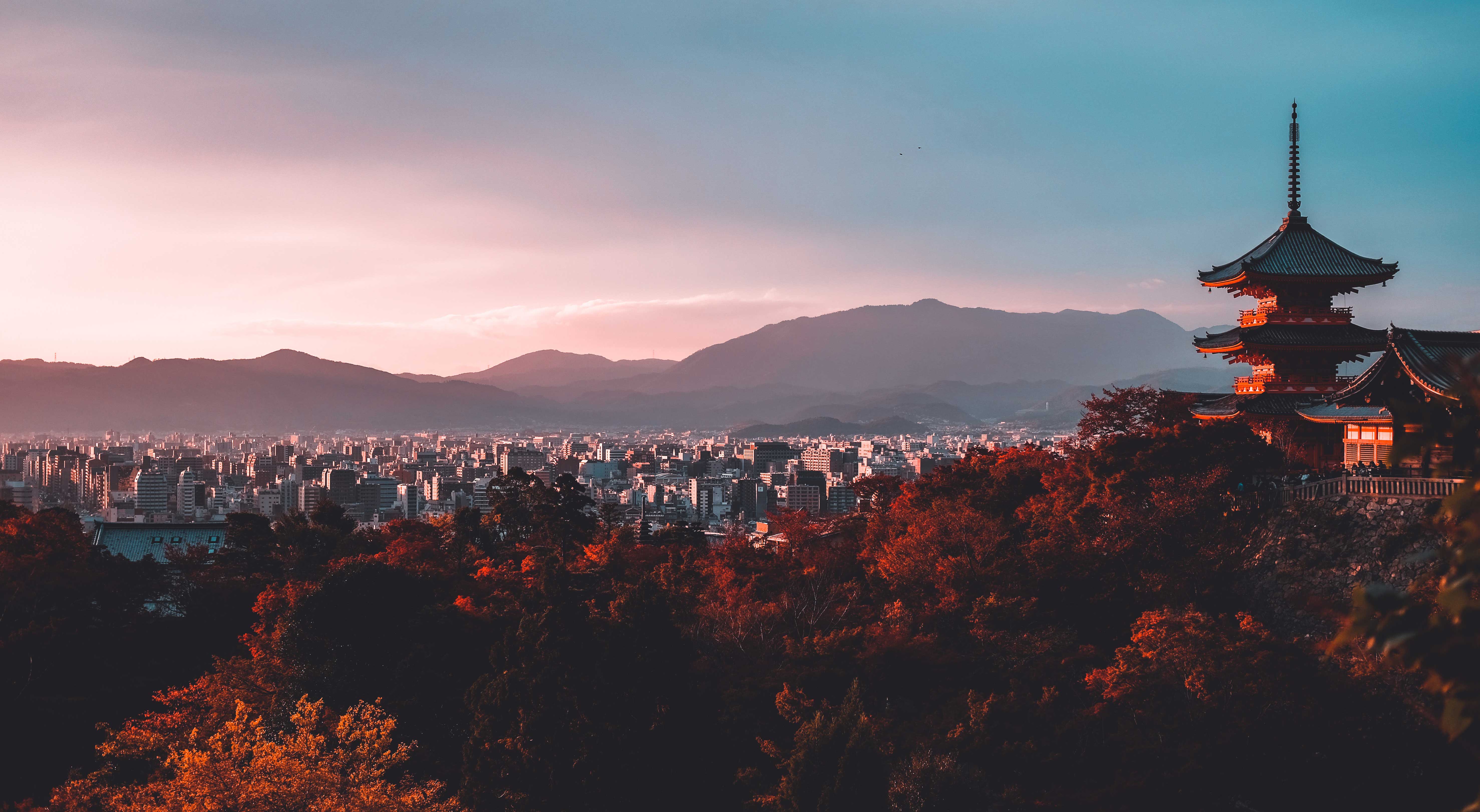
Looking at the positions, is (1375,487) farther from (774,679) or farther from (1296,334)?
(774,679)

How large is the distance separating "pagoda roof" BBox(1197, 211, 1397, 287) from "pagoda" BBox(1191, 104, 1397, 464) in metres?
0.01

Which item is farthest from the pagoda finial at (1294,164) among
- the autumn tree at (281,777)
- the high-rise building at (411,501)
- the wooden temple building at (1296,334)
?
the high-rise building at (411,501)

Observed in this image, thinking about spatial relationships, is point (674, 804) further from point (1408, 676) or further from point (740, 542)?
point (740, 542)

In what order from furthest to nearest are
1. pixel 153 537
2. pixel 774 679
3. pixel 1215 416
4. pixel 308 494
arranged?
pixel 308 494 → pixel 153 537 → pixel 1215 416 → pixel 774 679

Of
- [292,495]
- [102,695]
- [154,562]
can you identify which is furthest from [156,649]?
[292,495]

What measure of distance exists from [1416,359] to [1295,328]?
16.1ft

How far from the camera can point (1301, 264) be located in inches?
641

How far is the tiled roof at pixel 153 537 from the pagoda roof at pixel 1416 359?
2671cm

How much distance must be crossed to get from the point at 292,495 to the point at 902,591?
277ft

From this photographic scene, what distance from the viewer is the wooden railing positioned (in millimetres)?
11195

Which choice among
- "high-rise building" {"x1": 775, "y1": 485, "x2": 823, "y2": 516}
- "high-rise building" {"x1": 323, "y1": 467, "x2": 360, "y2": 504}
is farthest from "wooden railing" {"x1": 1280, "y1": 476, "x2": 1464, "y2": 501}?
"high-rise building" {"x1": 323, "y1": 467, "x2": 360, "y2": 504}

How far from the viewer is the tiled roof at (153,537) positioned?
28984 millimetres

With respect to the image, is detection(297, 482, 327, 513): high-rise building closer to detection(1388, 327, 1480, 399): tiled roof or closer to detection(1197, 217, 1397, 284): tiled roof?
detection(1197, 217, 1397, 284): tiled roof

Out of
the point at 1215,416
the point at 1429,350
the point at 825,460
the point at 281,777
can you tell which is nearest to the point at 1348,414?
the point at 1429,350
